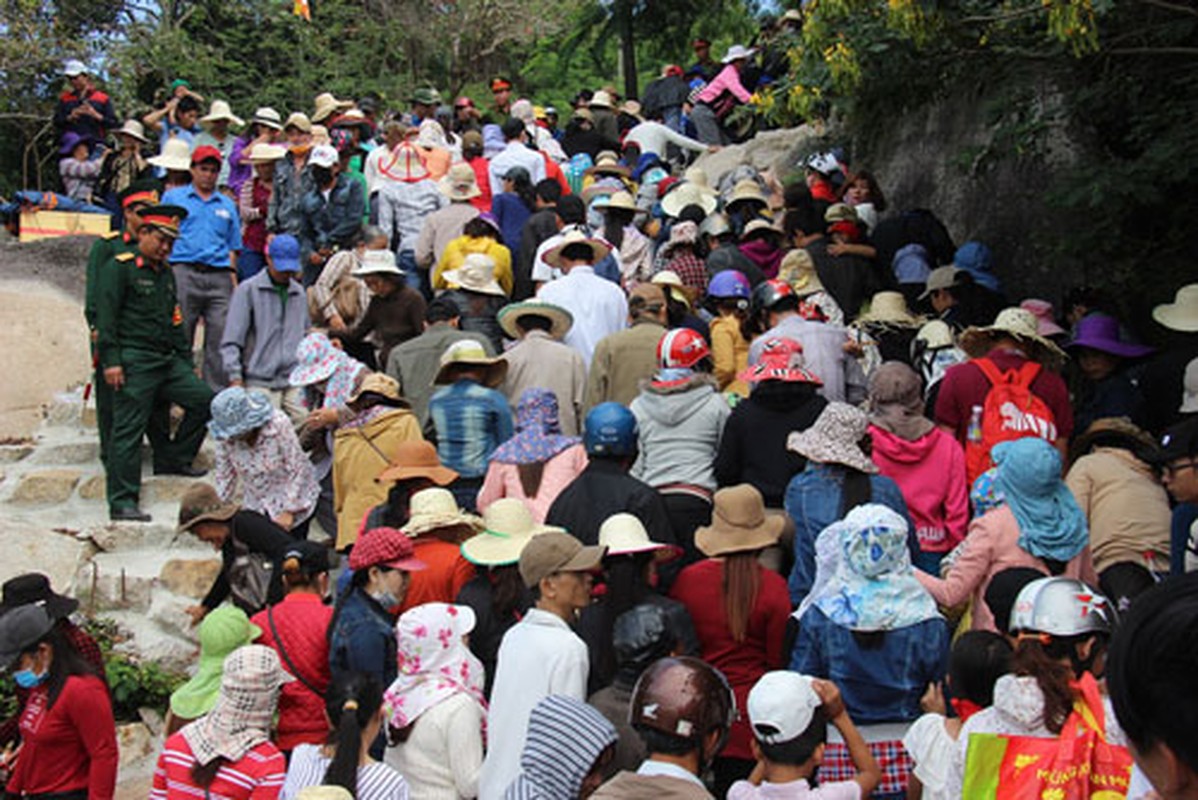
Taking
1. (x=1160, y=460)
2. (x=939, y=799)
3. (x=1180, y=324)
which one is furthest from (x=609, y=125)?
(x=939, y=799)

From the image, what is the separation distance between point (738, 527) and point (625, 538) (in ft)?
1.56

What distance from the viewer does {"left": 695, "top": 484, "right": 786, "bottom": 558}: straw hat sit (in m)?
5.71

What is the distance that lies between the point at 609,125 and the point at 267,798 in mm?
14707

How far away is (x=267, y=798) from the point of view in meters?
5.19

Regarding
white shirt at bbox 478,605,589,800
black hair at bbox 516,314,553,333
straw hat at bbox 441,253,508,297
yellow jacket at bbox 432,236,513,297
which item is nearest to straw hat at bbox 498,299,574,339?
black hair at bbox 516,314,553,333

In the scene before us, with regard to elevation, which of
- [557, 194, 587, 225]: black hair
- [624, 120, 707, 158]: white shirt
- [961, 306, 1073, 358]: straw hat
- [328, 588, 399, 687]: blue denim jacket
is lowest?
[328, 588, 399, 687]: blue denim jacket

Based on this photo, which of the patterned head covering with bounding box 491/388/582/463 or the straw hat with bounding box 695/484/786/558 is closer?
the straw hat with bounding box 695/484/786/558

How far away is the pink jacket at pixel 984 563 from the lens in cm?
571

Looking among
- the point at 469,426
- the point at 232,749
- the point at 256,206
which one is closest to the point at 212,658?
the point at 232,749

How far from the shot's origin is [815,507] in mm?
6152

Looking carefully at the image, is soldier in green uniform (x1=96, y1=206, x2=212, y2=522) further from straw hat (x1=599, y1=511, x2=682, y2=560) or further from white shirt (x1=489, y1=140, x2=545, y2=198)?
straw hat (x1=599, y1=511, x2=682, y2=560)

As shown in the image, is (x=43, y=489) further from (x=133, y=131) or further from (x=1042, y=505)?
(x=1042, y=505)

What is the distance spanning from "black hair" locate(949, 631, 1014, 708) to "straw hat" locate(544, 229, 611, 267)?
6088mm

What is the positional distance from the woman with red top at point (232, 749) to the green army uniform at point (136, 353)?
190 inches
